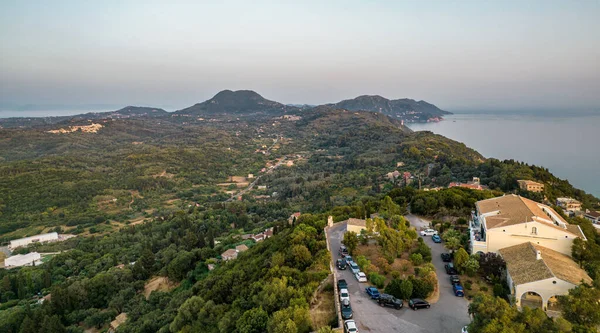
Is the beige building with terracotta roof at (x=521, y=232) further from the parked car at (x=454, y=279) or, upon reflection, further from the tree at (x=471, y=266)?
the parked car at (x=454, y=279)

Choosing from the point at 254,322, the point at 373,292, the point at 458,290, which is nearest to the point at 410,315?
the point at 373,292

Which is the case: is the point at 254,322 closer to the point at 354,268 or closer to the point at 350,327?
the point at 350,327

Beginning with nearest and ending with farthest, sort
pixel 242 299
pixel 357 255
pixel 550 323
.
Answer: pixel 550 323 → pixel 242 299 → pixel 357 255

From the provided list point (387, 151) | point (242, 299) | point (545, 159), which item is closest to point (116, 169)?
point (387, 151)

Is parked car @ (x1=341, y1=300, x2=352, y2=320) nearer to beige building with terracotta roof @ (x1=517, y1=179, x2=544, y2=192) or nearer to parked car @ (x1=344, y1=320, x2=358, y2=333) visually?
parked car @ (x1=344, y1=320, x2=358, y2=333)

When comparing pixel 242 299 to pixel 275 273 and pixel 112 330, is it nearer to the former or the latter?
pixel 275 273
